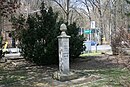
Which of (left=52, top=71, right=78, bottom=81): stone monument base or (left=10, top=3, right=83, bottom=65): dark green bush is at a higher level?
(left=10, top=3, right=83, bottom=65): dark green bush

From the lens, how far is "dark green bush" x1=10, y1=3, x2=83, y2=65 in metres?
14.3

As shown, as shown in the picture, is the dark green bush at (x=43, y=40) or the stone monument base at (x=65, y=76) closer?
the stone monument base at (x=65, y=76)

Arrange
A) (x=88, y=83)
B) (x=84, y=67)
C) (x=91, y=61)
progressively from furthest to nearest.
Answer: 1. (x=91, y=61)
2. (x=84, y=67)
3. (x=88, y=83)

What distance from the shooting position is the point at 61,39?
10.9 metres

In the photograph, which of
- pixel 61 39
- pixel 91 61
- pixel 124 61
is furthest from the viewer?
pixel 91 61

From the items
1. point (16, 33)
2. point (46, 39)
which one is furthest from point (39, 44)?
point (16, 33)

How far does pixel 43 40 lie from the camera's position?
14.8 metres

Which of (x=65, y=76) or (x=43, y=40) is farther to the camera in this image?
(x=43, y=40)

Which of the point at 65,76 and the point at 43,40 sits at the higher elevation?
the point at 43,40

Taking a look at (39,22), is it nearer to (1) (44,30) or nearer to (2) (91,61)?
(1) (44,30)

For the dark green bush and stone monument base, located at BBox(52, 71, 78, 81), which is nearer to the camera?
stone monument base, located at BBox(52, 71, 78, 81)

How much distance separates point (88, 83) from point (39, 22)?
6.33m

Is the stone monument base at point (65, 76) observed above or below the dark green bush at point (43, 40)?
below

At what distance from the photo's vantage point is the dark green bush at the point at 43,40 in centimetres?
1428
